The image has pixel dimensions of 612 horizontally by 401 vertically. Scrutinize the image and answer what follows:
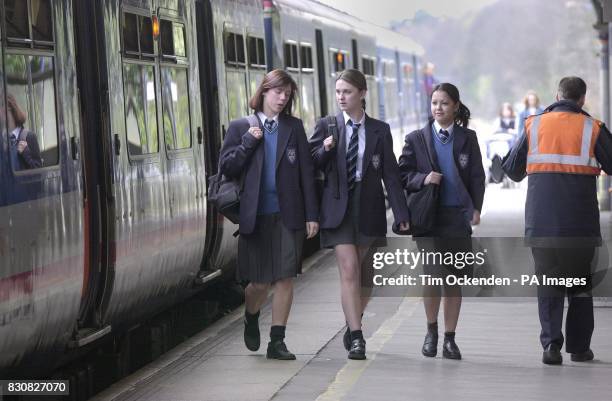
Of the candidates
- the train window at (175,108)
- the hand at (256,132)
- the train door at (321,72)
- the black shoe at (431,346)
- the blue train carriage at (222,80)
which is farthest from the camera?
the train door at (321,72)

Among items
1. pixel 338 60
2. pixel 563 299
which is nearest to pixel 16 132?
pixel 563 299

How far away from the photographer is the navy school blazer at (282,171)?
31.9 feet

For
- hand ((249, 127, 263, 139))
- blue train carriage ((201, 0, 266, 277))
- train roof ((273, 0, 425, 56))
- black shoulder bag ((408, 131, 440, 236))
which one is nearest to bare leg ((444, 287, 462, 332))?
black shoulder bag ((408, 131, 440, 236))

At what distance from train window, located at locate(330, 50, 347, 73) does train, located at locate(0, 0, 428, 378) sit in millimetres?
6049

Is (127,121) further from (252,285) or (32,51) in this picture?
(32,51)

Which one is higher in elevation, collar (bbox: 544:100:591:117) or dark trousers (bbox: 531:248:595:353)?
collar (bbox: 544:100:591:117)

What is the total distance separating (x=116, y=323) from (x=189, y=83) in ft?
9.10

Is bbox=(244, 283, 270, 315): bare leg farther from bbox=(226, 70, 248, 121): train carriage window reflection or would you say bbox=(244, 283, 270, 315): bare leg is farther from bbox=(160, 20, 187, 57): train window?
bbox=(226, 70, 248, 121): train carriage window reflection

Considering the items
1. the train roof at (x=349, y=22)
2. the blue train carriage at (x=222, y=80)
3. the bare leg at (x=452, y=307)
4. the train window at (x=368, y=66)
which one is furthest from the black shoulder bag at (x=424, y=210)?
the train window at (x=368, y=66)

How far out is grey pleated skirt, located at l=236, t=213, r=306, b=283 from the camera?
984cm

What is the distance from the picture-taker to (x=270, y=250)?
9.90 metres

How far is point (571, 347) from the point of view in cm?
991

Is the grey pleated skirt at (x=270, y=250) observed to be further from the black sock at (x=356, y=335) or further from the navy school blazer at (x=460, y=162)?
the navy school blazer at (x=460, y=162)

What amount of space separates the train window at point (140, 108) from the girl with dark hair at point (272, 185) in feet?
2.76
